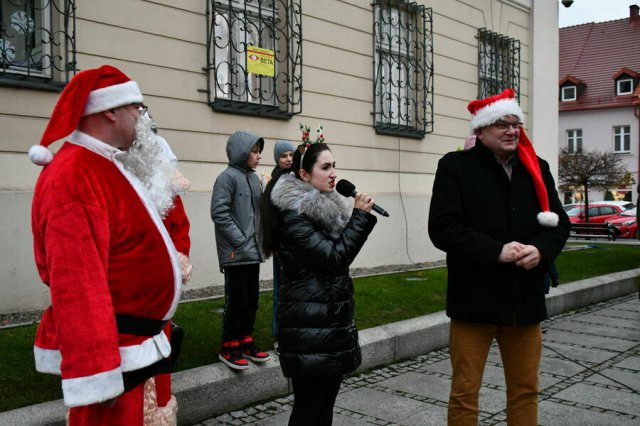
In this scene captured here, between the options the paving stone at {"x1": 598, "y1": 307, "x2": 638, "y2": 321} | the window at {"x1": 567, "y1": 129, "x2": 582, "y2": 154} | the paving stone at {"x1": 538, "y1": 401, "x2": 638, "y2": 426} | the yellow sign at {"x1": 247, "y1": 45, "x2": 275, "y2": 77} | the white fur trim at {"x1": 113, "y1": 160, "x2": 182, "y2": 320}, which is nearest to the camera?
the white fur trim at {"x1": 113, "y1": 160, "x2": 182, "y2": 320}

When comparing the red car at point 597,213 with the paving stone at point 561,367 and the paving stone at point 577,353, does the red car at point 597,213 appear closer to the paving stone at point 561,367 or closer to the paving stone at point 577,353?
the paving stone at point 577,353

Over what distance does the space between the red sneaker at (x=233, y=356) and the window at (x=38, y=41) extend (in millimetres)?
3702

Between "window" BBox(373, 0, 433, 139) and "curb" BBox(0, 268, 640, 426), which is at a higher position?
"window" BBox(373, 0, 433, 139)

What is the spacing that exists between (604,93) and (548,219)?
4357 centimetres

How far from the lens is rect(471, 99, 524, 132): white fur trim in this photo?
3.47 meters

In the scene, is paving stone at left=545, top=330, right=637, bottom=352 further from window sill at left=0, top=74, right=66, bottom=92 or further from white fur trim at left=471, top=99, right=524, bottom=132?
window sill at left=0, top=74, right=66, bottom=92

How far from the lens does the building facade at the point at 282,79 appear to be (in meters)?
6.75

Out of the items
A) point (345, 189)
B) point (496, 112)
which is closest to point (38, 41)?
point (345, 189)

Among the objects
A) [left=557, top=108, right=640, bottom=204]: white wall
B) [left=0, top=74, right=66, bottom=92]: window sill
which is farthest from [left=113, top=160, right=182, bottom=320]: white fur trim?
[left=557, top=108, right=640, bottom=204]: white wall

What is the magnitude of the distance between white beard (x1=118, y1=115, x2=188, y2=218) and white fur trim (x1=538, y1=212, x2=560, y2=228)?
198 centimetres

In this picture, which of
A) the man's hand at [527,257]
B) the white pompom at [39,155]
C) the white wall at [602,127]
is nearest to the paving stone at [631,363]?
the man's hand at [527,257]

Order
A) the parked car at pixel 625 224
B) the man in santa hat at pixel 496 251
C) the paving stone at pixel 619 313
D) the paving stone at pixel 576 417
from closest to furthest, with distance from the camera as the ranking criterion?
the man in santa hat at pixel 496 251 < the paving stone at pixel 576 417 < the paving stone at pixel 619 313 < the parked car at pixel 625 224

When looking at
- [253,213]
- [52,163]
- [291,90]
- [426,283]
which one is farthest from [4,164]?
[426,283]

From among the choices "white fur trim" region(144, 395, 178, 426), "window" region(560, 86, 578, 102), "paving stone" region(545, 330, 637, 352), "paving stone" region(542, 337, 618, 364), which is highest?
"window" region(560, 86, 578, 102)
